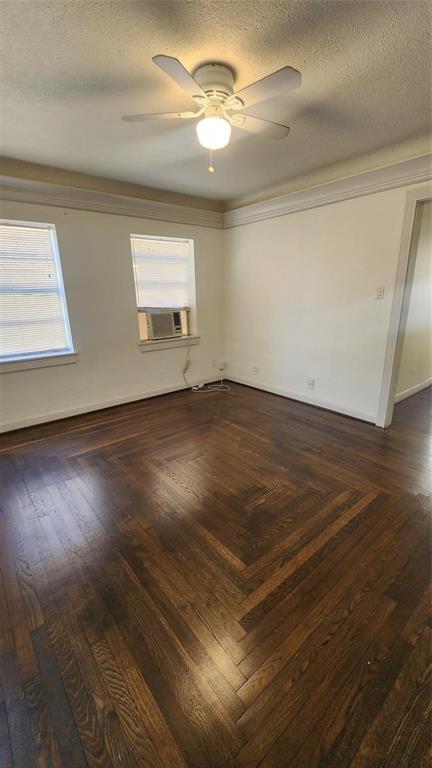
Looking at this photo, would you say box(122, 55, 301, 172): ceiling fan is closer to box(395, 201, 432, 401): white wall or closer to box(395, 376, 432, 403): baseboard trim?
box(395, 201, 432, 401): white wall

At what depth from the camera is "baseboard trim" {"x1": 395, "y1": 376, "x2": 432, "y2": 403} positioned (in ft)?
12.6

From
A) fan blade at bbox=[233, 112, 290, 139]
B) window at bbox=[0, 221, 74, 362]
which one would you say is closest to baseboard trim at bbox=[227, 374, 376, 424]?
window at bbox=[0, 221, 74, 362]

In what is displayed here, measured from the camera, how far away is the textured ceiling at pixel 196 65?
4.30ft

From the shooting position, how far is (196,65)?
1.63 meters

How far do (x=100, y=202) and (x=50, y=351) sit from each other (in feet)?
5.47

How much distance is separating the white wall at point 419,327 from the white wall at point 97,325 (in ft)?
8.31

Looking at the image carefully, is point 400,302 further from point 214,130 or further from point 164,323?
point 164,323

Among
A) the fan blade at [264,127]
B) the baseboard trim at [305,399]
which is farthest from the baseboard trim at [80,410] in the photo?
the fan blade at [264,127]

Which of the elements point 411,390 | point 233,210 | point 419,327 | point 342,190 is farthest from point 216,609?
point 233,210

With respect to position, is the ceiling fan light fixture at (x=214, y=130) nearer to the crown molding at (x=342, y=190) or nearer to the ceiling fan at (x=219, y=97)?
the ceiling fan at (x=219, y=97)

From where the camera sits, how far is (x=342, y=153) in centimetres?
274

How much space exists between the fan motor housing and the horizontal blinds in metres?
2.22

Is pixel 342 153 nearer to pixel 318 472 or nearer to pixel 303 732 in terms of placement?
pixel 318 472

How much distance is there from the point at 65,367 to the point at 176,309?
65.0 inches
